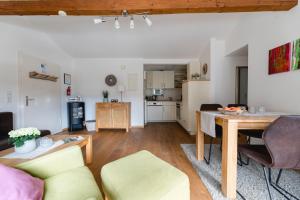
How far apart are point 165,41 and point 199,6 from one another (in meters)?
1.95

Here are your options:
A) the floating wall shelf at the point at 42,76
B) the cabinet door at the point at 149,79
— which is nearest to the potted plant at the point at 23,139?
the floating wall shelf at the point at 42,76

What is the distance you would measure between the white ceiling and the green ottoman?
2819mm

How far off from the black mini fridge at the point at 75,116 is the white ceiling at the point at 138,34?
60.3 inches

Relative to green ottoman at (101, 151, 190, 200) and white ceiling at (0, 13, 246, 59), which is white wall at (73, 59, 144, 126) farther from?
green ottoman at (101, 151, 190, 200)

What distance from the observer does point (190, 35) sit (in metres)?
3.81

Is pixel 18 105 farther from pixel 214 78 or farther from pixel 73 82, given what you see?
pixel 214 78

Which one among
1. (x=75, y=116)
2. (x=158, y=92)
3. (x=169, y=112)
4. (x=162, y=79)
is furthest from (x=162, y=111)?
(x=75, y=116)

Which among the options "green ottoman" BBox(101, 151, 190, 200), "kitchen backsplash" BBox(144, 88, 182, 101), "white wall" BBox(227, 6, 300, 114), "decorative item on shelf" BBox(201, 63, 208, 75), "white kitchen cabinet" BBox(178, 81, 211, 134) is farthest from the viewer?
"kitchen backsplash" BBox(144, 88, 182, 101)

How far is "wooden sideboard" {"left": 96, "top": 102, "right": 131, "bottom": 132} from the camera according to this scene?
174 inches

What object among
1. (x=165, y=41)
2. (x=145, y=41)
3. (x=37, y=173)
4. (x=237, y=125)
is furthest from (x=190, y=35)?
(x=37, y=173)

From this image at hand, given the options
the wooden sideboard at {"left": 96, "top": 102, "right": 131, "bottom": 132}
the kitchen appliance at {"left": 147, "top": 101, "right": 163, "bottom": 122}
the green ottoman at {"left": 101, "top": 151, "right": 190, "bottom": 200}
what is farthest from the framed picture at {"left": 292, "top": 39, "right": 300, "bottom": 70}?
the kitchen appliance at {"left": 147, "top": 101, "right": 163, "bottom": 122}

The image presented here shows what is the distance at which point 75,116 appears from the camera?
446cm

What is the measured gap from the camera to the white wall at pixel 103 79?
505cm

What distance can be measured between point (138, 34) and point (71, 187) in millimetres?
3479
